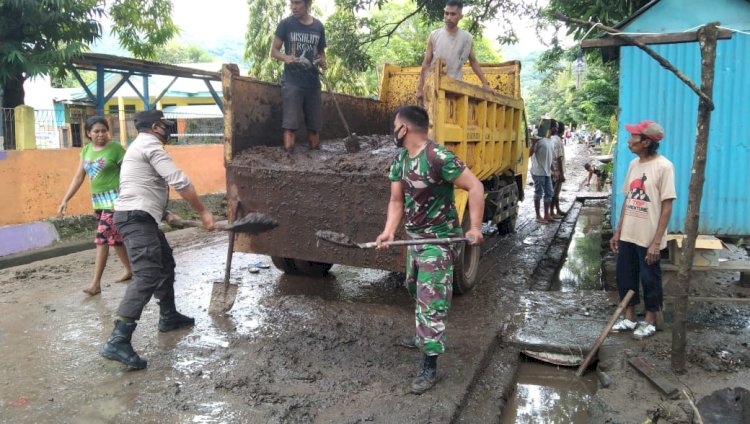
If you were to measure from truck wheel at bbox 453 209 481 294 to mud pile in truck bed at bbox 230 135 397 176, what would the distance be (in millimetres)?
969

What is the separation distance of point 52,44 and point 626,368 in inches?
370

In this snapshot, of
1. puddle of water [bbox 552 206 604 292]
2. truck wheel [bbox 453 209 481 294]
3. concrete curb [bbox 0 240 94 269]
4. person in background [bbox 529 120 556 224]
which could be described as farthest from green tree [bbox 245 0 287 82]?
truck wheel [bbox 453 209 481 294]

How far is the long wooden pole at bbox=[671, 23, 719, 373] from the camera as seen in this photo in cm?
314

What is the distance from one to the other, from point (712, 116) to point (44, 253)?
25.7 feet

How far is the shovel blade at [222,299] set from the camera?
4.38 m

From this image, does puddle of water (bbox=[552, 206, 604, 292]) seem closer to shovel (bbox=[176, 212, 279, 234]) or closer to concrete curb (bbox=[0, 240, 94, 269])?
shovel (bbox=[176, 212, 279, 234])

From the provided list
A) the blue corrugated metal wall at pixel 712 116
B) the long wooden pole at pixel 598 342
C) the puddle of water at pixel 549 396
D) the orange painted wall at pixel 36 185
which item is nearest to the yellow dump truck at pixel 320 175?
the puddle of water at pixel 549 396

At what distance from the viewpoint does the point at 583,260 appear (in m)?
7.29

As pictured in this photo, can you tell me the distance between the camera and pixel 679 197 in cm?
532

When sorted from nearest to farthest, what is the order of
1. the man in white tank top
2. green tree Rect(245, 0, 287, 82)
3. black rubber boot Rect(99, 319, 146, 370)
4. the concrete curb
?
1. black rubber boot Rect(99, 319, 146, 370)
2. the man in white tank top
3. the concrete curb
4. green tree Rect(245, 0, 287, 82)

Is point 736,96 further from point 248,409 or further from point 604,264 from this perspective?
point 248,409

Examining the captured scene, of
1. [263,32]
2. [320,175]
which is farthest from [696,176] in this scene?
[263,32]

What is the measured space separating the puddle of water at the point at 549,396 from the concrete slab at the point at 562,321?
0.51 feet

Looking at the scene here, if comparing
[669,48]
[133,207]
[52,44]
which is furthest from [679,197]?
[52,44]
